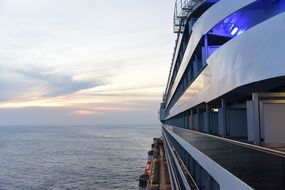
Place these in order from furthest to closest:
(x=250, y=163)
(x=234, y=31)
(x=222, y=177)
→ (x=234, y=31) → (x=222, y=177) → (x=250, y=163)

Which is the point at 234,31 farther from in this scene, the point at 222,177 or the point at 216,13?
the point at 222,177

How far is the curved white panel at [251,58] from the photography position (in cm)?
757

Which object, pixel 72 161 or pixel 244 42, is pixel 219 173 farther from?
pixel 72 161

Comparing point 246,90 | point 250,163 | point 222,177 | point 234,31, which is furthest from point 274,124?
point 234,31

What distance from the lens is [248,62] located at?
900 cm

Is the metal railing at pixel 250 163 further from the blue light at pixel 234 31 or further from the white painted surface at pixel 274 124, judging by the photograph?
the blue light at pixel 234 31

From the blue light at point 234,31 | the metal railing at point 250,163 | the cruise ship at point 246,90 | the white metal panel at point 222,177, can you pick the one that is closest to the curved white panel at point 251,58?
the cruise ship at point 246,90

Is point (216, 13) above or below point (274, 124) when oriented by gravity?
above

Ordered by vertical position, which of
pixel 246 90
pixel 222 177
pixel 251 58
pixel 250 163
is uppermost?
pixel 251 58

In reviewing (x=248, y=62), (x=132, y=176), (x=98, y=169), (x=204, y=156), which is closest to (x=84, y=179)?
(x=132, y=176)

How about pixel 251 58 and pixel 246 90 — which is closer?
pixel 251 58

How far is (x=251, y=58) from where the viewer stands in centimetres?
879

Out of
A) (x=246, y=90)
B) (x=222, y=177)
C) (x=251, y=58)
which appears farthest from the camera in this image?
(x=246, y=90)

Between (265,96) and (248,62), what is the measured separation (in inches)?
71.3
